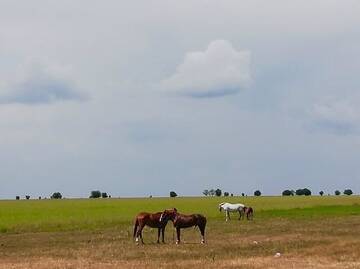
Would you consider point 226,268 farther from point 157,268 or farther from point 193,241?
point 193,241

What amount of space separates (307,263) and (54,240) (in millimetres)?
14930

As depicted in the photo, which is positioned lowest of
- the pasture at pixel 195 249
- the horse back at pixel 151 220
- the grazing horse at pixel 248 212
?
the pasture at pixel 195 249

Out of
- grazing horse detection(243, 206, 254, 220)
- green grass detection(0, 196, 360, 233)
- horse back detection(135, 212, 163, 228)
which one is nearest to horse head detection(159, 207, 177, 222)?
horse back detection(135, 212, 163, 228)

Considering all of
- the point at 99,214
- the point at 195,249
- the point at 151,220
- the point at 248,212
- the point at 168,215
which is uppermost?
the point at 99,214

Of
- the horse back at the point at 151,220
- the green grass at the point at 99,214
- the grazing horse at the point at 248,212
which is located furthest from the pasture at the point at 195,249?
the grazing horse at the point at 248,212

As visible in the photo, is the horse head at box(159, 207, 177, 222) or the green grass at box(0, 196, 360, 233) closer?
the horse head at box(159, 207, 177, 222)

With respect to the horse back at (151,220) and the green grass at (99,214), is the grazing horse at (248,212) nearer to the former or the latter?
the green grass at (99,214)

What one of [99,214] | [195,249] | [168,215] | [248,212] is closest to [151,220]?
[168,215]

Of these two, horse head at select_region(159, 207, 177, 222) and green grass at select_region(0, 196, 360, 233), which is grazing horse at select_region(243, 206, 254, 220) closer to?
green grass at select_region(0, 196, 360, 233)

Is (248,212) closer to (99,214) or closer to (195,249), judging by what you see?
(99,214)

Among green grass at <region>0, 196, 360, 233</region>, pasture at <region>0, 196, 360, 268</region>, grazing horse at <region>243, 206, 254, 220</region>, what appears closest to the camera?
pasture at <region>0, 196, 360, 268</region>

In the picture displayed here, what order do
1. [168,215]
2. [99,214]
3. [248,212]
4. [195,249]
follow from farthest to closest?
[99,214], [248,212], [168,215], [195,249]

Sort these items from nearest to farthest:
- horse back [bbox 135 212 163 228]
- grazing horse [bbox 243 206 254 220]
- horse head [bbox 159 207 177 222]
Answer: horse head [bbox 159 207 177 222] < horse back [bbox 135 212 163 228] < grazing horse [bbox 243 206 254 220]

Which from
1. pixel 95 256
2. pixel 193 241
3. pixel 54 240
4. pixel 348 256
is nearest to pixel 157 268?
pixel 95 256
